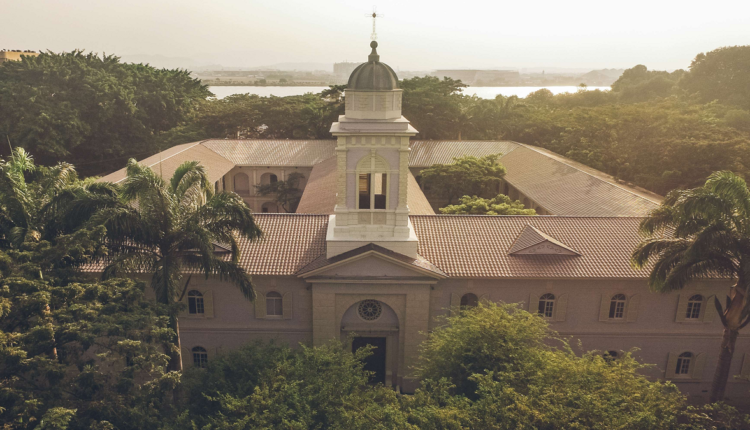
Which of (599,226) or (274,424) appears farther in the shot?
(599,226)

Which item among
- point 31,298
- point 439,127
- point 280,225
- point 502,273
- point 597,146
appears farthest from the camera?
point 439,127

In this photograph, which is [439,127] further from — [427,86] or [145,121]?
[145,121]

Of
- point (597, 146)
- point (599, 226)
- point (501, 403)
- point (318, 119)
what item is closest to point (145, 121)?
point (318, 119)

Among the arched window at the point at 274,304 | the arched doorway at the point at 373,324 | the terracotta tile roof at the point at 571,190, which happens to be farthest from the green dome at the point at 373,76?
the terracotta tile roof at the point at 571,190

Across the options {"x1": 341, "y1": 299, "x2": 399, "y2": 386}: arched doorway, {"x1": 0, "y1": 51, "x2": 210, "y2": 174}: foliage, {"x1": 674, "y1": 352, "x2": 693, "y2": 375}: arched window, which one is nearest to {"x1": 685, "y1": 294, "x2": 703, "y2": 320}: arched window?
{"x1": 674, "y1": 352, "x2": 693, "y2": 375}: arched window

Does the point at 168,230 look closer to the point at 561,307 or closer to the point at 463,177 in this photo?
the point at 561,307

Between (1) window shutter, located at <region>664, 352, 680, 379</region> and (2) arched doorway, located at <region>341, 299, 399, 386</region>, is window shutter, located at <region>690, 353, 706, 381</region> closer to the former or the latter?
(1) window shutter, located at <region>664, 352, 680, 379</region>
